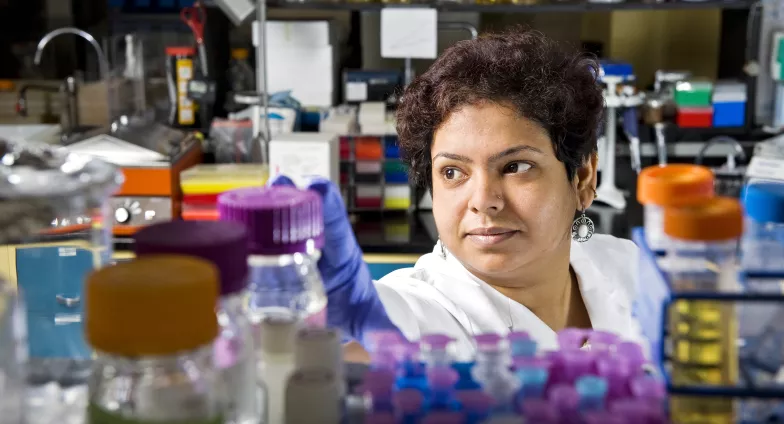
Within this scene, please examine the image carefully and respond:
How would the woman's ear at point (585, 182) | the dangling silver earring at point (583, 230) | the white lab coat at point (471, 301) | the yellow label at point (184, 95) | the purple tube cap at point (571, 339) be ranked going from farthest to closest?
the yellow label at point (184, 95) → the dangling silver earring at point (583, 230) → the woman's ear at point (585, 182) → the white lab coat at point (471, 301) → the purple tube cap at point (571, 339)

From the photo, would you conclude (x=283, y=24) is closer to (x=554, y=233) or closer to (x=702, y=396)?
(x=554, y=233)

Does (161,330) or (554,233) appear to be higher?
(161,330)

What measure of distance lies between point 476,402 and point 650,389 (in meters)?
0.13

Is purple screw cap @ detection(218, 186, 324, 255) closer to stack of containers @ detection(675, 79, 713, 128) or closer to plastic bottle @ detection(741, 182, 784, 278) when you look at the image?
plastic bottle @ detection(741, 182, 784, 278)

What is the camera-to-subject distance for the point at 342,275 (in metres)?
1.18

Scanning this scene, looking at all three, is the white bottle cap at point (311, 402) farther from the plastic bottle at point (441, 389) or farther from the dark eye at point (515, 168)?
the dark eye at point (515, 168)

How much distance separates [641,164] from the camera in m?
3.49

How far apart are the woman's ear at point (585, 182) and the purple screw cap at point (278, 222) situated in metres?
0.90

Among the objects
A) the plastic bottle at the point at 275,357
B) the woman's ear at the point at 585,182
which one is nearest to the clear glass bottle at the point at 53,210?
the plastic bottle at the point at 275,357

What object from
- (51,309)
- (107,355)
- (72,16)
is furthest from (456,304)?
(72,16)

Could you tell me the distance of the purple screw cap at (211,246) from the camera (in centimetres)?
76

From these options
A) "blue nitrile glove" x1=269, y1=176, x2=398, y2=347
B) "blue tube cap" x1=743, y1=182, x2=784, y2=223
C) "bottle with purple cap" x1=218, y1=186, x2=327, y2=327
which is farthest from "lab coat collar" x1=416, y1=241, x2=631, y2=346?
"bottle with purple cap" x1=218, y1=186, x2=327, y2=327

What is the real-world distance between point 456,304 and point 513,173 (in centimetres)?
22

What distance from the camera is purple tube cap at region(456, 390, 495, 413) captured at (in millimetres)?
777
